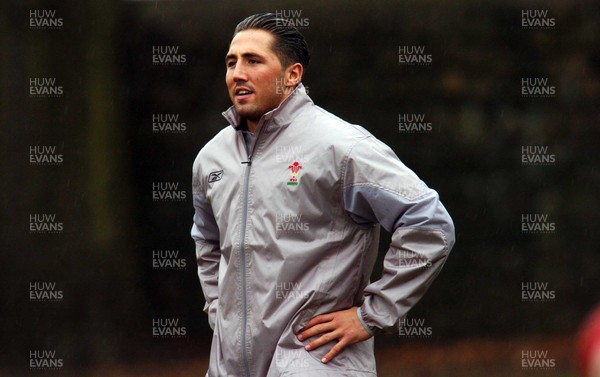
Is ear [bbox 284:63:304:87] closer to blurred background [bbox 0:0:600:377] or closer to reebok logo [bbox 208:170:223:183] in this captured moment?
reebok logo [bbox 208:170:223:183]

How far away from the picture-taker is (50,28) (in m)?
7.33

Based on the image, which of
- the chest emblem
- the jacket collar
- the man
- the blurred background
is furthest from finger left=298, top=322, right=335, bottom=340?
the blurred background

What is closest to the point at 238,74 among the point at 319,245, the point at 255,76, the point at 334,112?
the point at 255,76

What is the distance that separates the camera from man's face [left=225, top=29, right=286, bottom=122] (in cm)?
382

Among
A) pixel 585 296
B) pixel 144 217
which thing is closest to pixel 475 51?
pixel 585 296

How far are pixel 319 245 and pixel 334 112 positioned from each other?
11.8 ft

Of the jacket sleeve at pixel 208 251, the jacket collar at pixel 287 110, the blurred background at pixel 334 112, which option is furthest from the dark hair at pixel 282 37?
the blurred background at pixel 334 112

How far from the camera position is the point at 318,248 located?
143 inches

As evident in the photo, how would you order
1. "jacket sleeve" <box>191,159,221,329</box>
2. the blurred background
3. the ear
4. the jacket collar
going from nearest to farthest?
the jacket collar < the ear < "jacket sleeve" <box>191,159,221,329</box> < the blurred background

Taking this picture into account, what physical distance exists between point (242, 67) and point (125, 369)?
4.00 m

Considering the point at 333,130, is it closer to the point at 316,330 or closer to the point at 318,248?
the point at 318,248

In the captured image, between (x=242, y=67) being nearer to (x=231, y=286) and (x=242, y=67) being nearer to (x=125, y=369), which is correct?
(x=231, y=286)

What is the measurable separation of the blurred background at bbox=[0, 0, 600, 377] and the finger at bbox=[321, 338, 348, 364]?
352 cm

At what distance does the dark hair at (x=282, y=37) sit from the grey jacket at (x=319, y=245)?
26 cm
